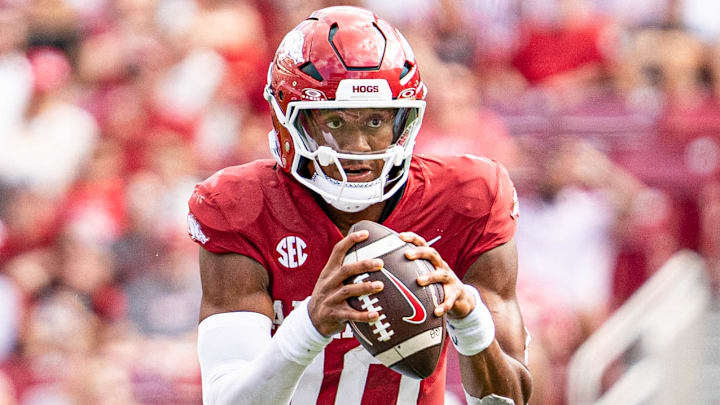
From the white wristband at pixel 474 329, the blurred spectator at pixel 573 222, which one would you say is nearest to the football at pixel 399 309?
the white wristband at pixel 474 329

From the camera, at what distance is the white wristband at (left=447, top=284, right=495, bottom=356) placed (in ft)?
8.69

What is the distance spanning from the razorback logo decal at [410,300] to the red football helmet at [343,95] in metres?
0.37

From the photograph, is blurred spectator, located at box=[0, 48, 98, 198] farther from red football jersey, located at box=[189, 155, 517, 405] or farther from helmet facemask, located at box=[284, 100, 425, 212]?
helmet facemask, located at box=[284, 100, 425, 212]

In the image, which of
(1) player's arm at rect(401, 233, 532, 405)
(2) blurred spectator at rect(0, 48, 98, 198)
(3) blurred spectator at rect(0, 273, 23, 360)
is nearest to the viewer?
(1) player's arm at rect(401, 233, 532, 405)

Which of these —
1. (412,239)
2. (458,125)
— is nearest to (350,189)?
(412,239)

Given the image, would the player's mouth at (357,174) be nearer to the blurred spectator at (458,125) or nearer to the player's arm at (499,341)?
the player's arm at (499,341)

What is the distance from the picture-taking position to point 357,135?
2799 mm

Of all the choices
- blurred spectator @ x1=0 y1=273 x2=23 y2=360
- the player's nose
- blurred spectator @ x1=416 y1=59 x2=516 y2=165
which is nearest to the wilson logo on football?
the player's nose

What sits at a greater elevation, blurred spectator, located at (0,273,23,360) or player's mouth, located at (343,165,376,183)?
player's mouth, located at (343,165,376,183)

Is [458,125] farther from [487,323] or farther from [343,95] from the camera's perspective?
[487,323]

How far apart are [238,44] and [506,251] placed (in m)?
4.28

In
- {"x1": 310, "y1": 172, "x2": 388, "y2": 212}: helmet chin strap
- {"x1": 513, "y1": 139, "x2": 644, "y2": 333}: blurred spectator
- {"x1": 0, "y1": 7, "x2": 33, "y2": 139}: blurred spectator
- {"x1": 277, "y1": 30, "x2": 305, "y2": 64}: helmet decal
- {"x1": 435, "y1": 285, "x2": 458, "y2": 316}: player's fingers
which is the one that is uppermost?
{"x1": 277, "y1": 30, "x2": 305, "y2": 64}: helmet decal

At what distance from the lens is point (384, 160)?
2.82m

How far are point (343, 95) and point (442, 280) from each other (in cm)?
54
